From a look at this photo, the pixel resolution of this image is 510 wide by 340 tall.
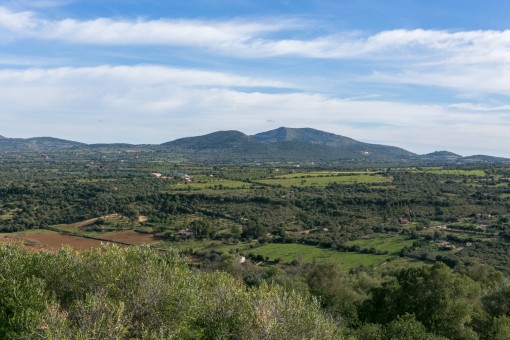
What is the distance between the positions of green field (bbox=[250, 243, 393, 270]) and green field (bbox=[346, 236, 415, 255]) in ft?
14.8

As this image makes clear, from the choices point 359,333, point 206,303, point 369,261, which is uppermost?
point 206,303

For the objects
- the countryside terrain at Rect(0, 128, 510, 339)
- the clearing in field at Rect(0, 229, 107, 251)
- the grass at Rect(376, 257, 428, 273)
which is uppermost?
the countryside terrain at Rect(0, 128, 510, 339)

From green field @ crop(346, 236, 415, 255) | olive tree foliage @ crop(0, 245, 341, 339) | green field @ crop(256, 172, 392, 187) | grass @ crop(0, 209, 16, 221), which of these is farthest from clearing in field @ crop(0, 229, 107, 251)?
green field @ crop(256, 172, 392, 187)

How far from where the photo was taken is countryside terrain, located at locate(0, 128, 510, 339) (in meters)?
24.2

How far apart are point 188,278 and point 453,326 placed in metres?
20.9

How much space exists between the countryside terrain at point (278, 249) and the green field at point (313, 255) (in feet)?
1.91

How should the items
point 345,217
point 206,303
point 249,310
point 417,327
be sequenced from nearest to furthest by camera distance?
1. point 249,310
2. point 206,303
3. point 417,327
4. point 345,217

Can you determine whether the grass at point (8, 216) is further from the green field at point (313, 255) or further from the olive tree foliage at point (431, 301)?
the olive tree foliage at point (431, 301)

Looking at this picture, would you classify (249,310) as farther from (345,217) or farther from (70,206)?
(70,206)

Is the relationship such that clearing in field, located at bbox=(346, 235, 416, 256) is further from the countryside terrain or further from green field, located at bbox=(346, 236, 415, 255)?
the countryside terrain

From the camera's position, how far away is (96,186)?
13725 centimetres

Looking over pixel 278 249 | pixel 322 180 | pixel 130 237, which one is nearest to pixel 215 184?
pixel 322 180

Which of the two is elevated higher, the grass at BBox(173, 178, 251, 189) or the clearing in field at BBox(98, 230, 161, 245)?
the grass at BBox(173, 178, 251, 189)

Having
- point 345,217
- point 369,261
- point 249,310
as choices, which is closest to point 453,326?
point 249,310
